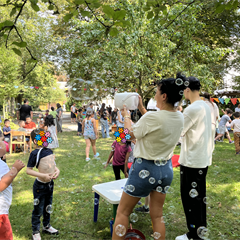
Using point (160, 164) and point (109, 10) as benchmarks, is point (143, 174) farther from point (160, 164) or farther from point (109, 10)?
point (109, 10)

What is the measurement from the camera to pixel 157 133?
1.79m

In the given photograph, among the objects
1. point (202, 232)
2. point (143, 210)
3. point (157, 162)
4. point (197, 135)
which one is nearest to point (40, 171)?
point (157, 162)

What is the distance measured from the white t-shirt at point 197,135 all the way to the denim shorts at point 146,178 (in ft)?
1.88

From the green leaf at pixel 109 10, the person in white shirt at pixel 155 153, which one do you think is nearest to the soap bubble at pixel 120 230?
the person in white shirt at pixel 155 153

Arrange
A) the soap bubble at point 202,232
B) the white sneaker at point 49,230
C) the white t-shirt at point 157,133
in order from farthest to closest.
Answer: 1. the white sneaker at point 49,230
2. the soap bubble at point 202,232
3. the white t-shirt at point 157,133

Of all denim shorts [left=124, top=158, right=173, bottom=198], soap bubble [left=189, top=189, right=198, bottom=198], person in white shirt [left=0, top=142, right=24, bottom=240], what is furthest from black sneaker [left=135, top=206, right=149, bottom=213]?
person in white shirt [left=0, top=142, right=24, bottom=240]

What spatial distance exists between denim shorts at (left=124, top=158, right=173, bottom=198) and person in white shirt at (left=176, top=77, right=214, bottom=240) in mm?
590

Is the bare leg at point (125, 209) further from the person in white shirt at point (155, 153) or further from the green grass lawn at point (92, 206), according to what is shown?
the green grass lawn at point (92, 206)

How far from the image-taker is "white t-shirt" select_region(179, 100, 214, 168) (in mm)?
2266

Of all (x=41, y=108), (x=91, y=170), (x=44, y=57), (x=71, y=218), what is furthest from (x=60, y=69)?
(x=41, y=108)

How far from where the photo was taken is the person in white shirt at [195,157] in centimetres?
228

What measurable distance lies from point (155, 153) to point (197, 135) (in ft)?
2.40

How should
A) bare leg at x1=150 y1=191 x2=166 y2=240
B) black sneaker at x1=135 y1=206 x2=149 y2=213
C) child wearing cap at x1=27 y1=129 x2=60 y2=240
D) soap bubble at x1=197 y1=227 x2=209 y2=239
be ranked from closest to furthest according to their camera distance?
bare leg at x1=150 y1=191 x2=166 y2=240
soap bubble at x1=197 y1=227 x2=209 y2=239
child wearing cap at x1=27 y1=129 x2=60 y2=240
black sneaker at x1=135 y1=206 x2=149 y2=213

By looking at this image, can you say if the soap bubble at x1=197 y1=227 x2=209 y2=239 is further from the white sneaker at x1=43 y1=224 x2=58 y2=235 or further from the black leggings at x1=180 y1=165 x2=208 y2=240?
the white sneaker at x1=43 y1=224 x2=58 y2=235
